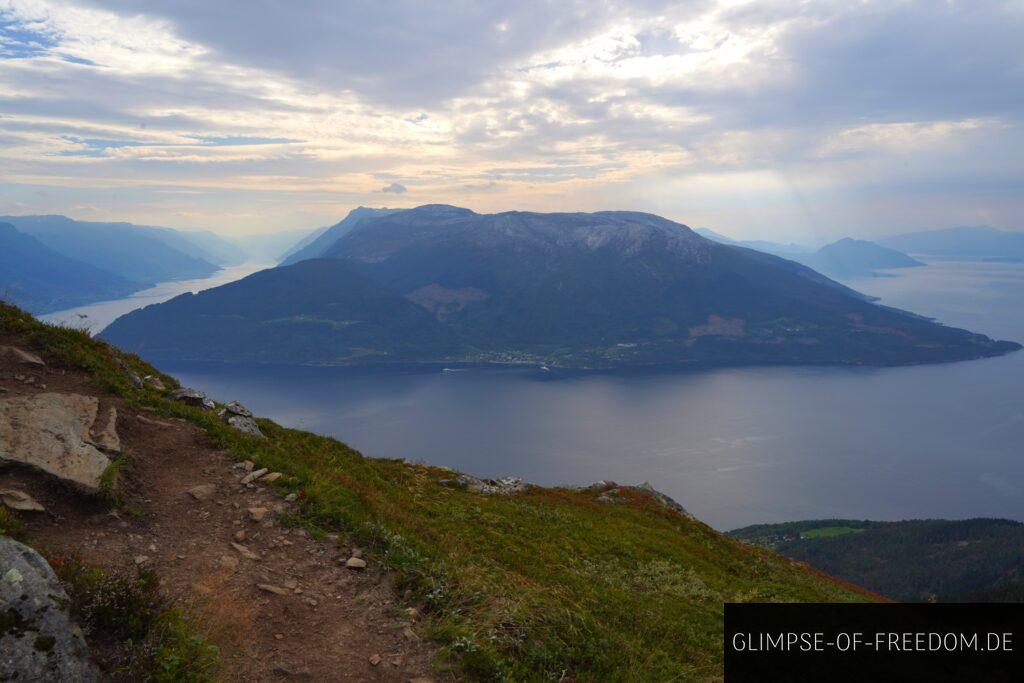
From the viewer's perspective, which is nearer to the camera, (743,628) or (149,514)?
(149,514)

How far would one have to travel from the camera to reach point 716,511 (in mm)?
161875

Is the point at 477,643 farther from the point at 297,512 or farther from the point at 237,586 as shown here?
the point at 297,512

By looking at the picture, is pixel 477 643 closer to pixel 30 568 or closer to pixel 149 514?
pixel 30 568

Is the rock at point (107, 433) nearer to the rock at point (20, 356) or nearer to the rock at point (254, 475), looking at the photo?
the rock at point (254, 475)

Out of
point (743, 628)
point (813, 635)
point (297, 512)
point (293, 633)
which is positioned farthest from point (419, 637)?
point (813, 635)

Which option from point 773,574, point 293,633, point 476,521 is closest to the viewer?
point 293,633

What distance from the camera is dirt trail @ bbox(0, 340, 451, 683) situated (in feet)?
35.3

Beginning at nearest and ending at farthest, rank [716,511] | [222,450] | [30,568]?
[30,568], [222,450], [716,511]

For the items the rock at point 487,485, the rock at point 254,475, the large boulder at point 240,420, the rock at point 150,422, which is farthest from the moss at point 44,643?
the rock at point 487,485

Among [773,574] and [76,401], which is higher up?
[76,401]

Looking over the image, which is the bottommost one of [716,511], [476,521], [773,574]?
[716,511]

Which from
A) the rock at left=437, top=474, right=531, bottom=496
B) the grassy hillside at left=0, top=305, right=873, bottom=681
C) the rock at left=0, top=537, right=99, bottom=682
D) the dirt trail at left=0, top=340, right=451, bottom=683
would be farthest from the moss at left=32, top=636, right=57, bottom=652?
the rock at left=437, top=474, right=531, bottom=496

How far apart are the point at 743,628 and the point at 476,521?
10.8 meters

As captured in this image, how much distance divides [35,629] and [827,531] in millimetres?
185679
